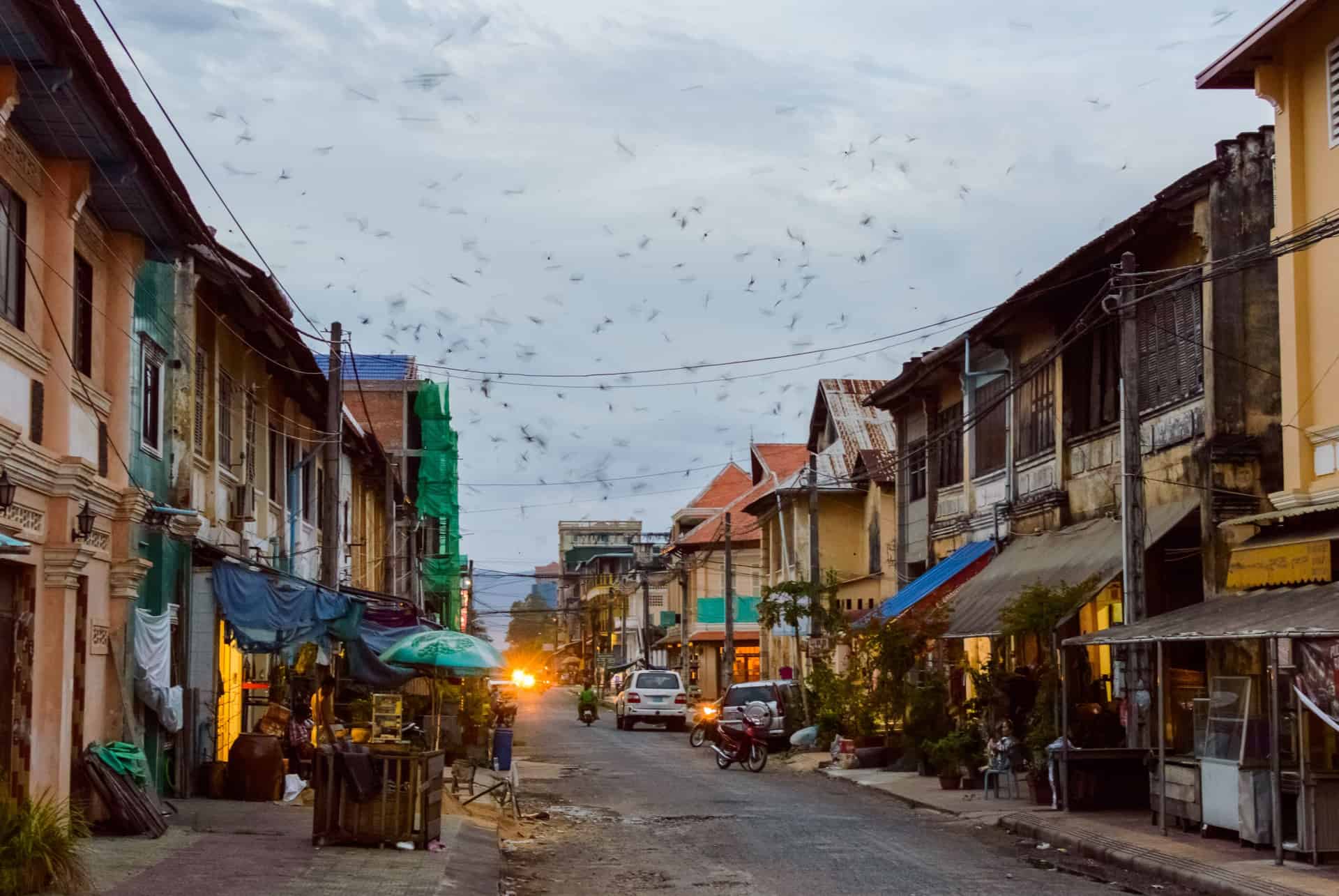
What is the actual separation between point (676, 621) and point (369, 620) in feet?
191

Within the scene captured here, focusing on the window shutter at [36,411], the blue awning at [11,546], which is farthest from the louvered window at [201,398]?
the blue awning at [11,546]

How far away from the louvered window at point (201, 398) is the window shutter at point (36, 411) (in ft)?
22.3

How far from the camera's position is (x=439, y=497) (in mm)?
54625

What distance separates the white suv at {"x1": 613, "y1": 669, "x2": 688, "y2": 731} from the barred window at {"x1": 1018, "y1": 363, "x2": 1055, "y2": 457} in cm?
2266

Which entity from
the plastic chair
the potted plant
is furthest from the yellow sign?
the potted plant

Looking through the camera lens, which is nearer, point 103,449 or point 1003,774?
point 103,449

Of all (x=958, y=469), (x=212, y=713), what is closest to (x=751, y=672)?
(x=958, y=469)

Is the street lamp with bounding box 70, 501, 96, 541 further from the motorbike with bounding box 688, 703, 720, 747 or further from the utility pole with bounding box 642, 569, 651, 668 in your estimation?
the utility pole with bounding box 642, 569, 651, 668

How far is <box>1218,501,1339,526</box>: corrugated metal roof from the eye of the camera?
59.3 feet

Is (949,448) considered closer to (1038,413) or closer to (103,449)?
(1038,413)

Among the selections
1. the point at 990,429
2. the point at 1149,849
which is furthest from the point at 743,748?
the point at 1149,849

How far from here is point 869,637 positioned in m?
29.5

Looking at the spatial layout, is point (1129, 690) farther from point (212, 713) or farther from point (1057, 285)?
point (212, 713)

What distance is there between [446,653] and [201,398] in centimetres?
475
